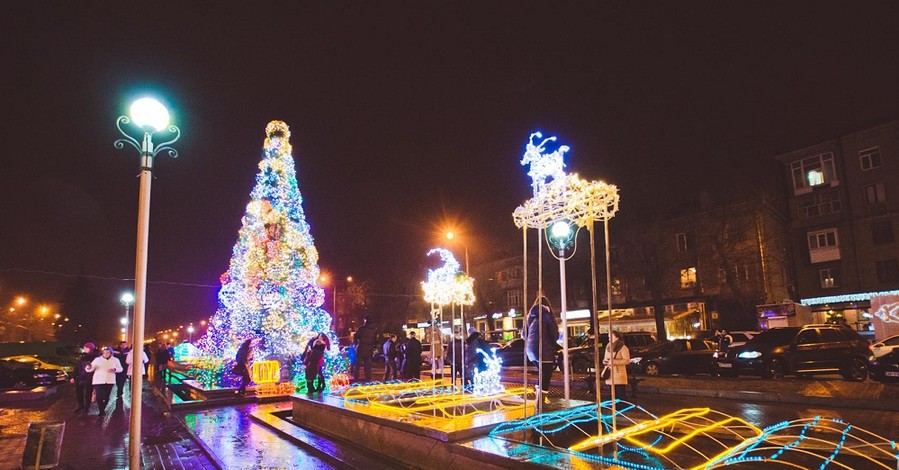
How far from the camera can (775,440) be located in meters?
7.38

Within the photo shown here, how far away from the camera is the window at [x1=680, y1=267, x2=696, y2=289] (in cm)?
3962

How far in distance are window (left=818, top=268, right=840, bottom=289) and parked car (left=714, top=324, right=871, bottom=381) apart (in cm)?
2376

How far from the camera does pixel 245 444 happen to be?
8.65m

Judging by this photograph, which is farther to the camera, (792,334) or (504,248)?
(504,248)

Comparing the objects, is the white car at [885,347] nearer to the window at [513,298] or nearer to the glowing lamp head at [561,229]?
the glowing lamp head at [561,229]

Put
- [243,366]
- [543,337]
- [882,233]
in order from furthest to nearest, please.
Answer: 1. [882,233]
2. [243,366]
3. [543,337]

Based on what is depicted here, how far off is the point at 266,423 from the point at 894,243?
133ft

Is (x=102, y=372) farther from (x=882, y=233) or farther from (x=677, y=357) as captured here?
(x=882, y=233)

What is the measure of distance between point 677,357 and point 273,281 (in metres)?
15.1

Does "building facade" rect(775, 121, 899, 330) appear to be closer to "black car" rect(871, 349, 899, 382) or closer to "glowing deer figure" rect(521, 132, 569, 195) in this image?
"black car" rect(871, 349, 899, 382)

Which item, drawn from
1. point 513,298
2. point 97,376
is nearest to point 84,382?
point 97,376

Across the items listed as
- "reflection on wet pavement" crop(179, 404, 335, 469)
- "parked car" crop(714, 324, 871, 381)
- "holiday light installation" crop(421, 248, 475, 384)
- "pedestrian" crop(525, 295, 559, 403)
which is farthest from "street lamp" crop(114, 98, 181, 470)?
"parked car" crop(714, 324, 871, 381)

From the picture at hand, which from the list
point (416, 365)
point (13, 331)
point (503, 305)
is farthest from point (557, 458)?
point (13, 331)

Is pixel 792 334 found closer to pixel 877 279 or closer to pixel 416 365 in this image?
pixel 416 365
